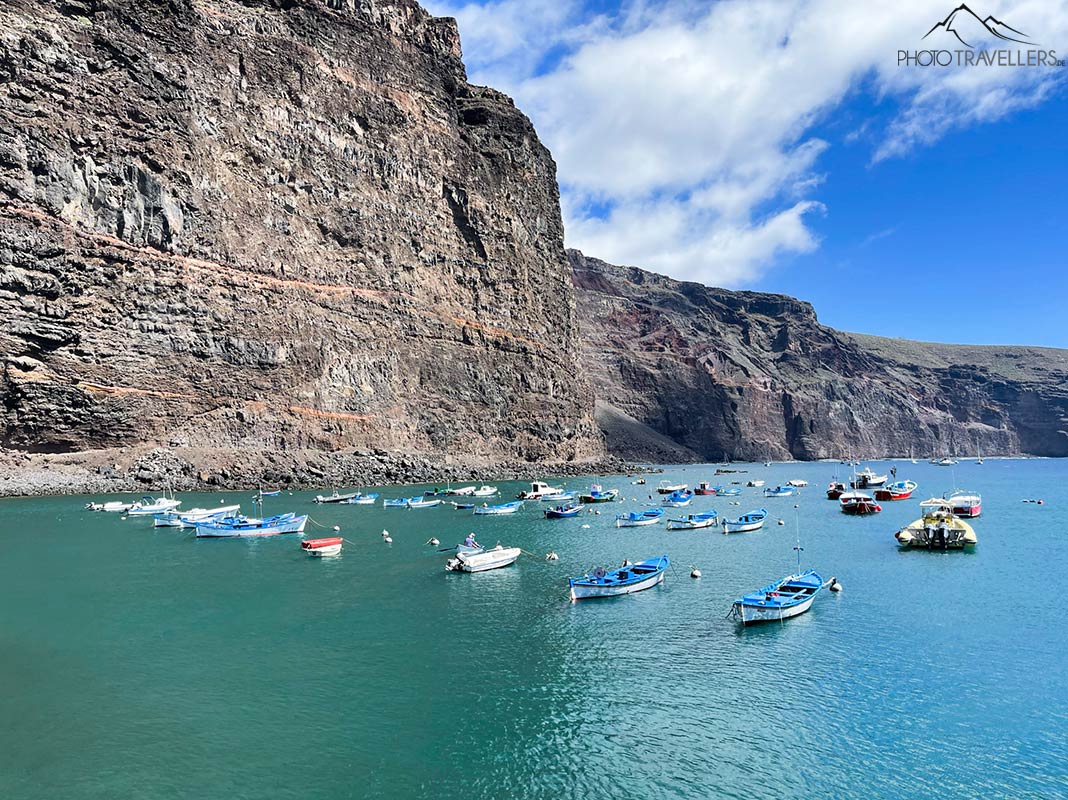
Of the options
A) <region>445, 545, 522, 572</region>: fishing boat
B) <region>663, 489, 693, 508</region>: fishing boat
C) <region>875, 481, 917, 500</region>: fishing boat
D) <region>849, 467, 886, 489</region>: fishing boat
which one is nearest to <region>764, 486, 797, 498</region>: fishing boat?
<region>875, 481, 917, 500</region>: fishing boat

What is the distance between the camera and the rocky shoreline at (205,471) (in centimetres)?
7862

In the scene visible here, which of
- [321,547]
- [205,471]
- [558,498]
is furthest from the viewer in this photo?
[205,471]

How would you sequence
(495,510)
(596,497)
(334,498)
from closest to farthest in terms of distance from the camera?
(495,510)
(334,498)
(596,497)

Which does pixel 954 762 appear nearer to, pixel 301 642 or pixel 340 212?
pixel 301 642

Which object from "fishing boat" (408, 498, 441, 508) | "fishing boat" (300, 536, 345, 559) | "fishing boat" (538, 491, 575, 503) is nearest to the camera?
"fishing boat" (300, 536, 345, 559)

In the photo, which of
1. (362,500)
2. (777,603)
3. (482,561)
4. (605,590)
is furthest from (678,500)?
(777,603)

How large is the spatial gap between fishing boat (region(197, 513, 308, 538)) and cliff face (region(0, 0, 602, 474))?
118 feet

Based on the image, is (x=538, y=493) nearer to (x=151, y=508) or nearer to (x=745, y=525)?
(x=745, y=525)

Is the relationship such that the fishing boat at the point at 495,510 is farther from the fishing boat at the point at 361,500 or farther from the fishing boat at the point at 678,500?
the fishing boat at the point at 678,500

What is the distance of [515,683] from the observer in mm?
22328

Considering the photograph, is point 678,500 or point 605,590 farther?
point 678,500

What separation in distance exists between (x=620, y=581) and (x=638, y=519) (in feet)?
102

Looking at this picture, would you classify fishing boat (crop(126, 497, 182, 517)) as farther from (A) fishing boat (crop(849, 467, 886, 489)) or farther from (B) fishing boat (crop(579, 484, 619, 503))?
(A) fishing boat (crop(849, 467, 886, 489))

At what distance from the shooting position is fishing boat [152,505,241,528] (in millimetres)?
59688
